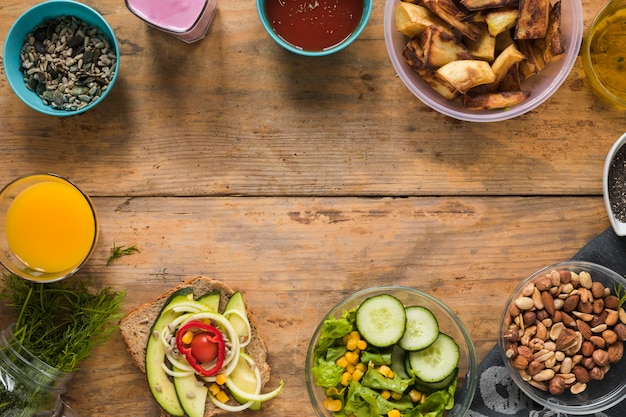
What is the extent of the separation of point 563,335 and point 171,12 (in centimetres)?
156

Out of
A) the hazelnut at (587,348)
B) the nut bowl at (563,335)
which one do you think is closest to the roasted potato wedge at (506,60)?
the nut bowl at (563,335)

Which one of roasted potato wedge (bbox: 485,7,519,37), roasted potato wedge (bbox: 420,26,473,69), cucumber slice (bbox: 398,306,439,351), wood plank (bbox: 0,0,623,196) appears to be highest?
roasted potato wedge (bbox: 485,7,519,37)

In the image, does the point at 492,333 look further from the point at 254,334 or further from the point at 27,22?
the point at 27,22

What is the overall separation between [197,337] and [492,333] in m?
0.96

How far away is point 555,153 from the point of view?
2.22m

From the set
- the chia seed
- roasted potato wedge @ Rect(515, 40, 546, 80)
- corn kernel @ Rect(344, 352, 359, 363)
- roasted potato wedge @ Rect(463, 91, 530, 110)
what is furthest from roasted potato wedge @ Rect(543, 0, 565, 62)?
corn kernel @ Rect(344, 352, 359, 363)

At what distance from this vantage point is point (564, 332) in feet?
6.92

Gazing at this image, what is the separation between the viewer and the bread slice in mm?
2195

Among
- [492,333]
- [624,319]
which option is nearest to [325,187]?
[492,333]

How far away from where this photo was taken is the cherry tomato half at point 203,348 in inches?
84.0

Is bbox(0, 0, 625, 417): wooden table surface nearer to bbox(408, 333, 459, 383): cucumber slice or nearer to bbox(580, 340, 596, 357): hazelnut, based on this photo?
bbox(408, 333, 459, 383): cucumber slice

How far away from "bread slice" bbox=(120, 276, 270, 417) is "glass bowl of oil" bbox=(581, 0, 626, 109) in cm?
135

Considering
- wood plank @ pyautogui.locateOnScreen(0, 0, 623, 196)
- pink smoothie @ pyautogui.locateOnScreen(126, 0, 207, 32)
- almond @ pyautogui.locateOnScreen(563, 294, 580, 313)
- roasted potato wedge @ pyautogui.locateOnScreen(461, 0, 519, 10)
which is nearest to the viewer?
roasted potato wedge @ pyautogui.locateOnScreen(461, 0, 519, 10)

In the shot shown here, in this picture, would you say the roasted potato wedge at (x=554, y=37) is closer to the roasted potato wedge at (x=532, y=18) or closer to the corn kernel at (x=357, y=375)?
the roasted potato wedge at (x=532, y=18)
